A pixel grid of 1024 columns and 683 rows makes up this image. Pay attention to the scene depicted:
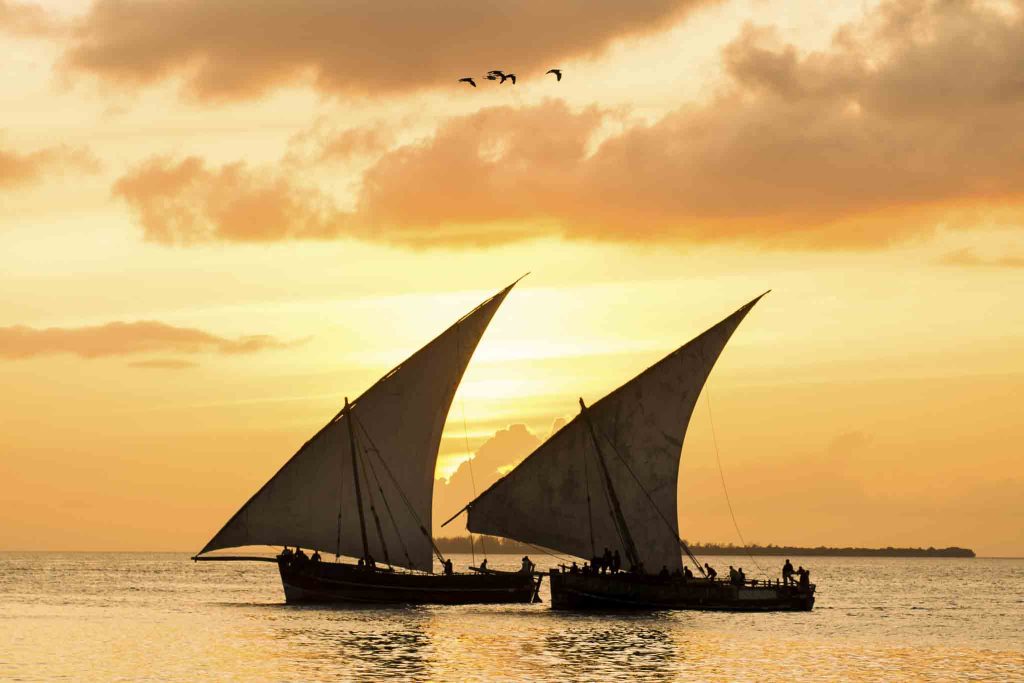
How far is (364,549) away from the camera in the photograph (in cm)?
8325

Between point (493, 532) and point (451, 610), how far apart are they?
964 centimetres

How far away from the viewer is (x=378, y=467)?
268 feet

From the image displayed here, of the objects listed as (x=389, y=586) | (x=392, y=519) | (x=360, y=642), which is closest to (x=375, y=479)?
(x=392, y=519)

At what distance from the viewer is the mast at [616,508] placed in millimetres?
76625

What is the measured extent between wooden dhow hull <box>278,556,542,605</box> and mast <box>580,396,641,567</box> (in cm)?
1202

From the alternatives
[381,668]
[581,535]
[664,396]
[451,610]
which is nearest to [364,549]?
[451,610]

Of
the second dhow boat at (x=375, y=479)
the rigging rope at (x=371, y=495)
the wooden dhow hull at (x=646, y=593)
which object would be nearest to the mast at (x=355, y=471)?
the second dhow boat at (x=375, y=479)

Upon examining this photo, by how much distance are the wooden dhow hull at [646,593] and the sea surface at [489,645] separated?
77cm

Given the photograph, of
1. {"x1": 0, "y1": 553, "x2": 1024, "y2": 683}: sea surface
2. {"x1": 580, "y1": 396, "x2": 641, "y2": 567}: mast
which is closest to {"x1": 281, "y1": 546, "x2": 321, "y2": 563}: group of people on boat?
{"x1": 0, "y1": 553, "x2": 1024, "y2": 683}: sea surface

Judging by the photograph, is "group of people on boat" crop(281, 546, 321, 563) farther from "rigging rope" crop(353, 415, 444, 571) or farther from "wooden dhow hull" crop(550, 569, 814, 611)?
"wooden dhow hull" crop(550, 569, 814, 611)

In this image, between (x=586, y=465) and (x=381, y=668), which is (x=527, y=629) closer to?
(x=586, y=465)

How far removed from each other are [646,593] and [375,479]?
1564 centimetres

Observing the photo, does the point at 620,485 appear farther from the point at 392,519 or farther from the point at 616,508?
the point at 392,519

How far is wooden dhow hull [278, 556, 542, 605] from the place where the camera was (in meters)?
85.1
